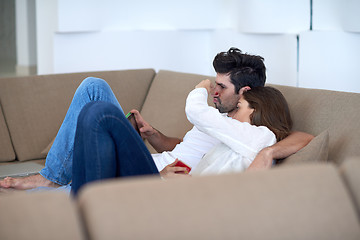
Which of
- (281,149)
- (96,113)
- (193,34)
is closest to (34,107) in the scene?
(96,113)

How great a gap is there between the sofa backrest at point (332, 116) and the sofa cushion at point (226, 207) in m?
1.02

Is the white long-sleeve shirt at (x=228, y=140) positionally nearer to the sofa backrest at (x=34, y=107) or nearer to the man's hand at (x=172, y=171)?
the man's hand at (x=172, y=171)

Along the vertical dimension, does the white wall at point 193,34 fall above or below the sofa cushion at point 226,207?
above

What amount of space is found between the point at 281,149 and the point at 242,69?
66 cm

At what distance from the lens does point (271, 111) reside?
224 cm

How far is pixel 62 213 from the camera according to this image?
3.13 ft

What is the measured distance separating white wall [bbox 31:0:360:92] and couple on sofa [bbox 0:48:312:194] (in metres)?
1.06

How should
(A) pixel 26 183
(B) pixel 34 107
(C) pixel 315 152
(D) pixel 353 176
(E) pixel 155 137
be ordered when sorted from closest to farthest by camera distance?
(D) pixel 353 176
(C) pixel 315 152
(A) pixel 26 183
(E) pixel 155 137
(B) pixel 34 107

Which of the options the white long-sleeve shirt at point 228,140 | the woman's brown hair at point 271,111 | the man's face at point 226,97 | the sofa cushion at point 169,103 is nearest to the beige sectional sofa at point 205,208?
the white long-sleeve shirt at point 228,140

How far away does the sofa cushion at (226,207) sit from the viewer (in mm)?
967

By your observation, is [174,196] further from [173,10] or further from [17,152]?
[173,10]

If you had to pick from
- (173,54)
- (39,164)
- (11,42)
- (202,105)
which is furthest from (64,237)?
(11,42)

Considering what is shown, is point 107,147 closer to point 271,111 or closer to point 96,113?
point 96,113

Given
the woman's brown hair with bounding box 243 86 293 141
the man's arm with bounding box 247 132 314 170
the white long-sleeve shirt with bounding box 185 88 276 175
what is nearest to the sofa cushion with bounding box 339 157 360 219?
the man's arm with bounding box 247 132 314 170
